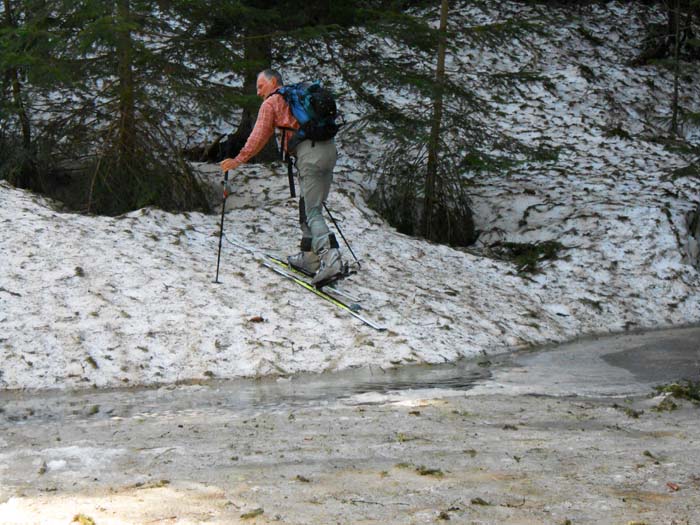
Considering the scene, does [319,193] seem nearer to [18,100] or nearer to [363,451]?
[363,451]

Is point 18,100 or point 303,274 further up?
point 18,100

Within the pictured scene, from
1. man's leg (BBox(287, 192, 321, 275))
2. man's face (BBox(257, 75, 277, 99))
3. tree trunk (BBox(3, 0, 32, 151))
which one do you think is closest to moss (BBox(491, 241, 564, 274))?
man's leg (BBox(287, 192, 321, 275))

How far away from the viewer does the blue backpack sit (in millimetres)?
7844

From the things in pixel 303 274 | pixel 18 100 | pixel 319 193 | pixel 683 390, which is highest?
pixel 18 100

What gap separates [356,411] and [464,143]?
668 centimetres

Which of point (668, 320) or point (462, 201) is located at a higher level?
point (462, 201)

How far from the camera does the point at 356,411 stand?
5.30 m

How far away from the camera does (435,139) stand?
11.2 metres

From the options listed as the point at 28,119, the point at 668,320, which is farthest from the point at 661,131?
the point at 28,119

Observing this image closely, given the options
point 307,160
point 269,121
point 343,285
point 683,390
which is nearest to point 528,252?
point 343,285

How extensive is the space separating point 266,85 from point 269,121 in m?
0.41

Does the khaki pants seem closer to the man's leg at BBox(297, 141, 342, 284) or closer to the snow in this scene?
the man's leg at BBox(297, 141, 342, 284)

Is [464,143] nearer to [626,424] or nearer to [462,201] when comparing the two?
[462,201]

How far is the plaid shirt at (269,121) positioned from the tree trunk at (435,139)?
3361 mm
